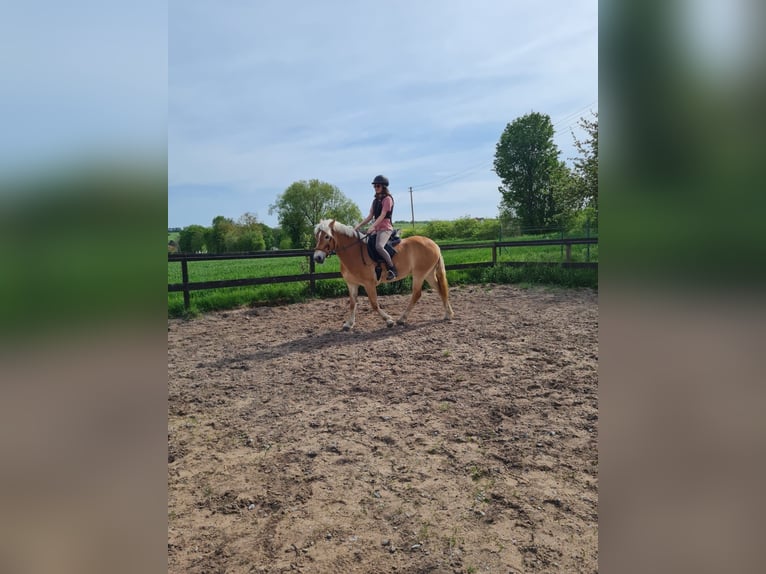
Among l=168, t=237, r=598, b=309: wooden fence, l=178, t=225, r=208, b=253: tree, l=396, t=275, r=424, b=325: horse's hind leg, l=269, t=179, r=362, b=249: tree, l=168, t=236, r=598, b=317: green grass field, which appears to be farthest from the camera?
l=269, t=179, r=362, b=249: tree

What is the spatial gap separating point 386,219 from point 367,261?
2.40 ft

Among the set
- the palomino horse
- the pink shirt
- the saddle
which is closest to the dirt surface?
the palomino horse

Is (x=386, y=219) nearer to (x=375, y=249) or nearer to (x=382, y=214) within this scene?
(x=382, y=214)

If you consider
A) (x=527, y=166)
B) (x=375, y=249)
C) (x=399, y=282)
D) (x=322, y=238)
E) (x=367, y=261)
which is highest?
(x=527, y=166)

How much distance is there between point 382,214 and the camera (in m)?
6.22

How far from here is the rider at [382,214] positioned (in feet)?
20.4

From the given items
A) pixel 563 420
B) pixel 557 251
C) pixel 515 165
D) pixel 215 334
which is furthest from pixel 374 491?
pixel 515 165

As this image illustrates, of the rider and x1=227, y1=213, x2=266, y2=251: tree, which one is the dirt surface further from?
x1=227, y1=213, x2=266, y2=251: tree

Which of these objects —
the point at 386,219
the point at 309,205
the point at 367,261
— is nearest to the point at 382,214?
the point at 386,219

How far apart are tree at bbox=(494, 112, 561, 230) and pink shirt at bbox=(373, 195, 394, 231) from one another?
2498cm

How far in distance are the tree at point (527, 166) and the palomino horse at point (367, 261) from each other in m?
24.4

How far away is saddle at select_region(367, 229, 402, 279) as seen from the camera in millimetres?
6375

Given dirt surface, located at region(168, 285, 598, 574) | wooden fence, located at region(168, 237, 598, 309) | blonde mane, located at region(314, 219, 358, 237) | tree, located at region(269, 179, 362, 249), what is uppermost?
tree, located at region(269, 179, 362, 249)
